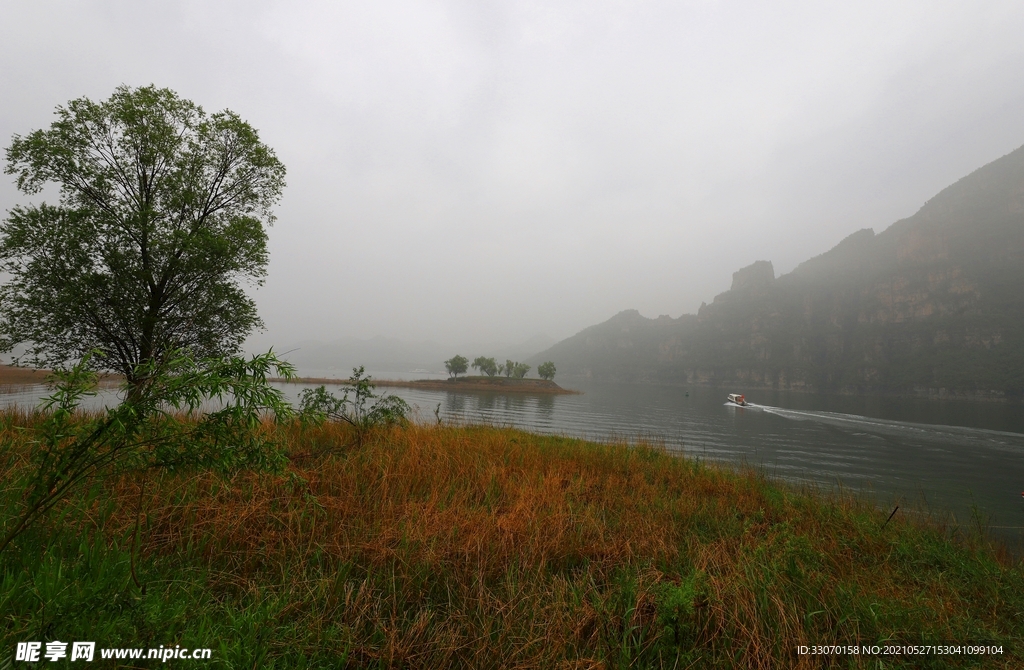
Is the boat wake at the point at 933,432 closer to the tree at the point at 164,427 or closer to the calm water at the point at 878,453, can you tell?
the calm water at the point at 878,453

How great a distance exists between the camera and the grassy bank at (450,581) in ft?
8.96

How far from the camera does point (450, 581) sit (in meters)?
3.80

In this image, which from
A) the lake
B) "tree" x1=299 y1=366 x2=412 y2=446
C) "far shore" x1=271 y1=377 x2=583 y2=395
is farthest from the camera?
"far shore" x1=271 y1=377 x2=583 y2=395

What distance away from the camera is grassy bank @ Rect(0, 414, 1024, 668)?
273 centimetres

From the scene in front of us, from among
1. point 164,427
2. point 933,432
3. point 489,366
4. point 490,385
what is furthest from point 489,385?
point 164,427

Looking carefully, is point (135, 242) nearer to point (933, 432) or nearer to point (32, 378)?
point (32, 378)

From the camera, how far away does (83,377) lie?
259 cm

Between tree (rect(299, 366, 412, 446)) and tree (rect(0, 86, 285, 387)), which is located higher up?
tree (rect(0, 86, 285, 387))

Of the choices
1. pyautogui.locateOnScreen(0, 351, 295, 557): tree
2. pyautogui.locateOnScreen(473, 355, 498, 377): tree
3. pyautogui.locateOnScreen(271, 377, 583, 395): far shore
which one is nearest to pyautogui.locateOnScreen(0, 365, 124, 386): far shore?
pyautogui.locateOnScreen(0, 351, 295, 557): tree

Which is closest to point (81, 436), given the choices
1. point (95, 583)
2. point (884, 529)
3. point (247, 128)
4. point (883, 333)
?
point (95, 583)

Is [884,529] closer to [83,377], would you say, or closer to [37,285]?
[83,377]

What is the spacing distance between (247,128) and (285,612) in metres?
17.0

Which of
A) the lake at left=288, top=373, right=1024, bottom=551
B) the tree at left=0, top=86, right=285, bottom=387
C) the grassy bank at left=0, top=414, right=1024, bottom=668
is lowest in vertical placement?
the lake at left=288, top=373, right=1024, bottom=551

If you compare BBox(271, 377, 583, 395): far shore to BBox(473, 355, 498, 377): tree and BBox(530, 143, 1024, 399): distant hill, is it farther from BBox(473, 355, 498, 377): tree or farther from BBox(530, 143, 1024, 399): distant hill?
BBox(530, 143, 1024, 399): distant hill
